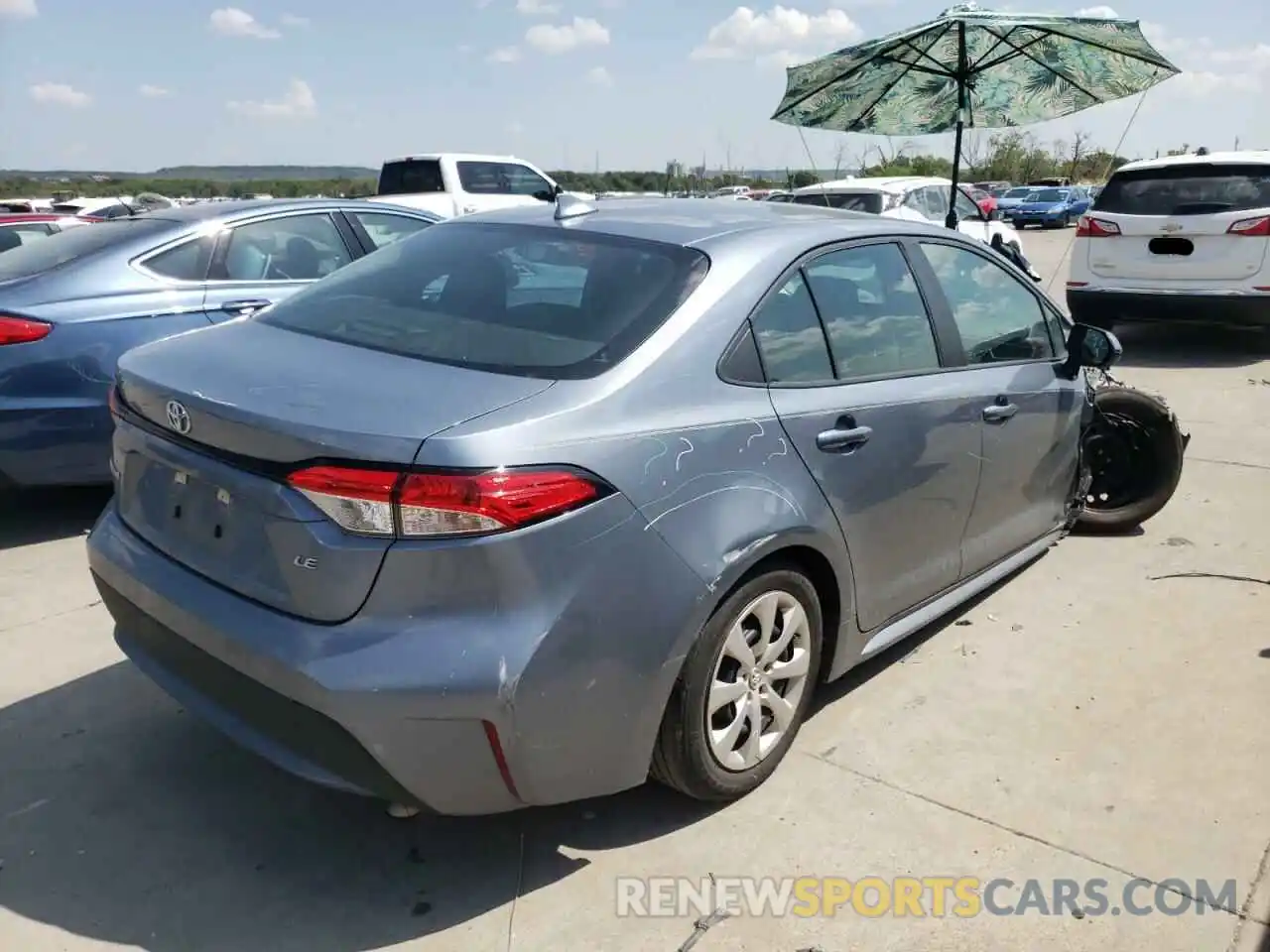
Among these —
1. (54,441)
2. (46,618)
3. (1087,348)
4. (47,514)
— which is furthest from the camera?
(47,514)

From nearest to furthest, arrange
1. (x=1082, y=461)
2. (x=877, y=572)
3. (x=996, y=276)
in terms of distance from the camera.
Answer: (x=877, y=572), (x=996, y=276), (x=1082, y=461)

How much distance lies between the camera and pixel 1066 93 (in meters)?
8.40

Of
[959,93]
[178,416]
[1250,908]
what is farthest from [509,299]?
[959,93]

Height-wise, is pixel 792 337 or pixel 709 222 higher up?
pixel 709 222

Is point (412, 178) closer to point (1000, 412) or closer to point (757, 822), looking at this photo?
point (1000, 412)

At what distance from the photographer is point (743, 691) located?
2.85 metres

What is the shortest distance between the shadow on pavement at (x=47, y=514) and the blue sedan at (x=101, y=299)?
41 centimetres

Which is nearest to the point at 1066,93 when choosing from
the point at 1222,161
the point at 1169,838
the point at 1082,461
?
the point at 1222,161

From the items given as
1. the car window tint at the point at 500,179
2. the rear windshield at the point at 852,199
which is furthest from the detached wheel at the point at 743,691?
the car window tint at the point at 500,179

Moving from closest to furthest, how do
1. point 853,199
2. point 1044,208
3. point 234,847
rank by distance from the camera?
point 234,847 → point 853,199 → point 1044,208

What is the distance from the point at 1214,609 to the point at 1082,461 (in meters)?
0.82

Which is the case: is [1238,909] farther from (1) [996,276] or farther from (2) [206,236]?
(2) [206,236]

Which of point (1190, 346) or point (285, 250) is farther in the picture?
point (1190, 346)

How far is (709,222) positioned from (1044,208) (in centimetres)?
3666
